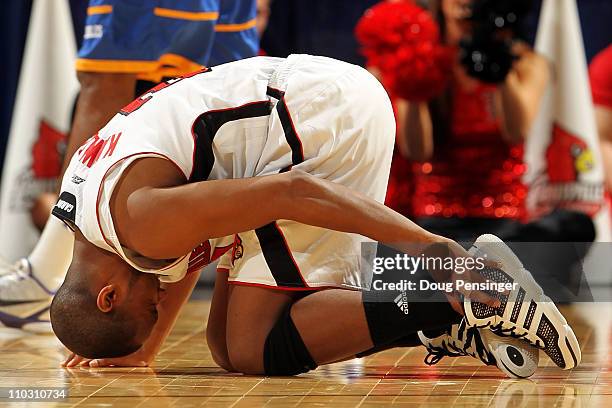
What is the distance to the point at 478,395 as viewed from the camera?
2.33 meters

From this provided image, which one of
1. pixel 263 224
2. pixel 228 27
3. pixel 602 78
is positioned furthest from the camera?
pixel 602 78

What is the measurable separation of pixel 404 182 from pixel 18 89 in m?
1.87

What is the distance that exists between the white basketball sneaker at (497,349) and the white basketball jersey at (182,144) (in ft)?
1.76

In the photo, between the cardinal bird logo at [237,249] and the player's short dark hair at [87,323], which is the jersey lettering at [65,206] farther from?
the cardinal bird logo at [237,249]

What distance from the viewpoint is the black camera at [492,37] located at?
425 centimetres

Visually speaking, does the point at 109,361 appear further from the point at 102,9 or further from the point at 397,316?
the point at 102,9

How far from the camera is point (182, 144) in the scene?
8.28 feet

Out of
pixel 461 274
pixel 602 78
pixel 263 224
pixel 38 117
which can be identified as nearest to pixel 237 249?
pixel 263 224

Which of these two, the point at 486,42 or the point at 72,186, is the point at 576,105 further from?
the point at 72,186

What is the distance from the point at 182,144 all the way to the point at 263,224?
0.83 feet

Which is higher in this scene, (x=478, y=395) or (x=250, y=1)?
(x=250, y=1)

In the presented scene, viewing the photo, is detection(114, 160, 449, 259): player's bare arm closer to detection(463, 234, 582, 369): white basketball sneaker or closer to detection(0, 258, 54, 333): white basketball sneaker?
detection(463, 234, 582, 369): white basketball sneaker

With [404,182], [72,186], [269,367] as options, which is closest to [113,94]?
[72,186]

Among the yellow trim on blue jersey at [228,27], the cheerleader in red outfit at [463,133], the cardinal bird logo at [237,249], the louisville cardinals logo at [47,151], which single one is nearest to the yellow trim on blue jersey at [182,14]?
the yellow trim on blue jersey at [228,27]
